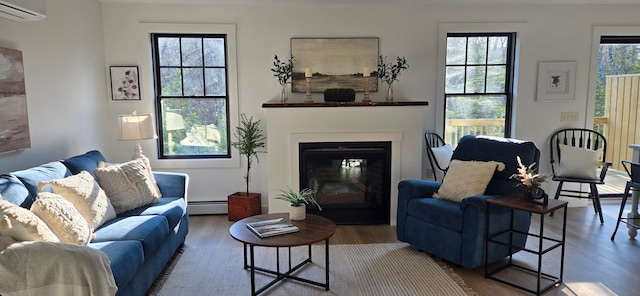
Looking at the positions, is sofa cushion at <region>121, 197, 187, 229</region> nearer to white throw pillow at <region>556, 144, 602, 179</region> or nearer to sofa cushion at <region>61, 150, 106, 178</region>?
sofa cushion at <region>61, 150, 106, 178</region>

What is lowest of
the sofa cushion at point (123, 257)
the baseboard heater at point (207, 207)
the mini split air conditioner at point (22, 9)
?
the baseboard heater at point (207, 207)

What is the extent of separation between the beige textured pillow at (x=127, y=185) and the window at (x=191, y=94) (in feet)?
4.00

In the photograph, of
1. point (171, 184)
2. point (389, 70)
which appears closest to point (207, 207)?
point (171, 184)

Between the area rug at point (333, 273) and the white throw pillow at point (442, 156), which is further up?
the white throw pillow at point (442, 156)

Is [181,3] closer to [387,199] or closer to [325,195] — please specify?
[325,195]

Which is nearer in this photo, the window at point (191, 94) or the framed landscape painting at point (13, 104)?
the framed landscape painting at point (13, 104)

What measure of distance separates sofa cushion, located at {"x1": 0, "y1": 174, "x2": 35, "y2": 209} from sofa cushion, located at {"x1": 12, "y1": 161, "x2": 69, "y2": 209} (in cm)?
4

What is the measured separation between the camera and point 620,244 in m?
3.57

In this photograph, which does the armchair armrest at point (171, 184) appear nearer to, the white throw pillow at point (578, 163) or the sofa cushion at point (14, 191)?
the sofa cushion at point (14, 191)

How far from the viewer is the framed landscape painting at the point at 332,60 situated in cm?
441

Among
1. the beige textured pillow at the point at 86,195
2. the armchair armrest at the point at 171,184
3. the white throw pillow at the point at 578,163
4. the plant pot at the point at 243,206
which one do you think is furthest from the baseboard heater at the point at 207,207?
the white throw pillow at the point at 578,163

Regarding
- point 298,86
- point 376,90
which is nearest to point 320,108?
point 298,86

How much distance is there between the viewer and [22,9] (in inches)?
99.9

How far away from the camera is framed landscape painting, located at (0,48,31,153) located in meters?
2.67
